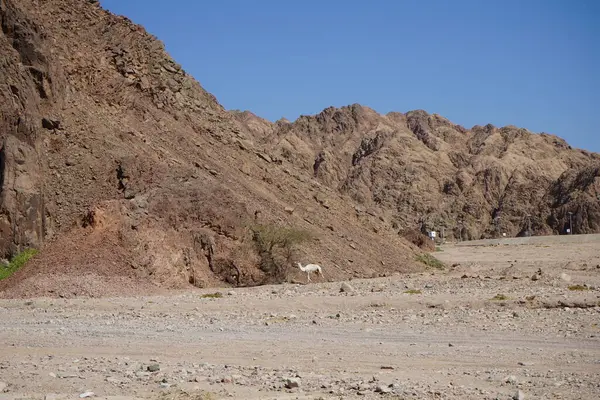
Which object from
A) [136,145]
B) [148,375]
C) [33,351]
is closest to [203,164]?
[136,145]

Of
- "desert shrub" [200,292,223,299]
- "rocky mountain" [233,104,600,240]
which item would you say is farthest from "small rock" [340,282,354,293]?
"rocky mountain" [233,104,600,240]

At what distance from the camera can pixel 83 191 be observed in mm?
26797

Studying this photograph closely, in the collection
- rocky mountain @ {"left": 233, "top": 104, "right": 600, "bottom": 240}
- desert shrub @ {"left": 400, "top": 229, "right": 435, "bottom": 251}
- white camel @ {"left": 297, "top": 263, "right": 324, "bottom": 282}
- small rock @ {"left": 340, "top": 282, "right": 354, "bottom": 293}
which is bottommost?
small rock @ {"left": 340, "top": 282, "right": 354, "bottom": 293}

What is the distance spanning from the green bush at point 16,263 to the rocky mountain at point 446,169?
75621 millimetres

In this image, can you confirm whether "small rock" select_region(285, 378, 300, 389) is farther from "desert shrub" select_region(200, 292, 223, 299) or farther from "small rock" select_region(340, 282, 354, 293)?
"small rock" select_region(340, 282, 354, 293)

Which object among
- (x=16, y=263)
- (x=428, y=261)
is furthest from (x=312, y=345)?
(x=428, y=261)

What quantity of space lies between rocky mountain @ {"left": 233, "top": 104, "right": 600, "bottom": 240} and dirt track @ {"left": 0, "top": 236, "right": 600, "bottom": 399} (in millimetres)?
80815

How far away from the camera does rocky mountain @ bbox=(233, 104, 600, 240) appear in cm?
10981

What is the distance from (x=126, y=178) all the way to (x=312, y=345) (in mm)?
15566

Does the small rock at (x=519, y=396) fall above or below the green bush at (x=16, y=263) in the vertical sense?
below

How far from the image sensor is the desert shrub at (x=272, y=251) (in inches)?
1085

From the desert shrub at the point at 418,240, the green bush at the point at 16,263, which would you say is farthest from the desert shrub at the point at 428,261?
the desert shrub at the point at 418,240

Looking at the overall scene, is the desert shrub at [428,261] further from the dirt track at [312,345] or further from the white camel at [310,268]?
the dirt track at [312,345]

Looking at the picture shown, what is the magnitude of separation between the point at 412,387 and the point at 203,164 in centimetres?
2190
